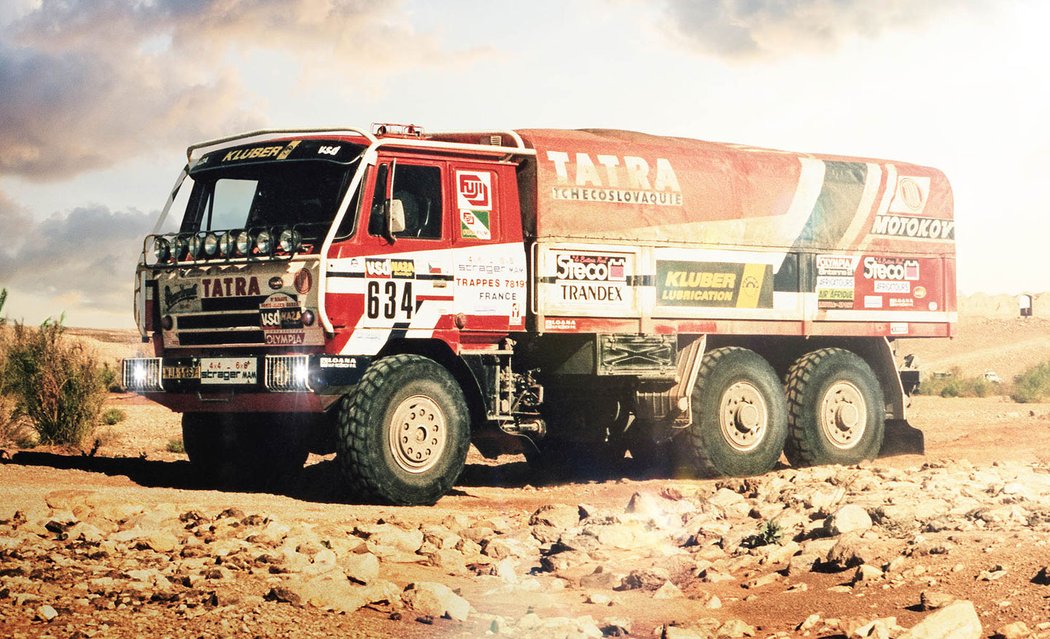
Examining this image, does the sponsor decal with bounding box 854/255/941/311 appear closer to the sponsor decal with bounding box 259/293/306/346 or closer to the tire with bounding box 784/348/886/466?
the tire with bounding box 784/348/886/466

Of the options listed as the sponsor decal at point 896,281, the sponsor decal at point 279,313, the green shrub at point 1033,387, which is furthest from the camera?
the green shrub at point 1033,387

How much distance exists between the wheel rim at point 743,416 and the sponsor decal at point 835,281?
1.52 m

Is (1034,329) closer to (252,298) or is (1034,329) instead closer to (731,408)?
(731,408)

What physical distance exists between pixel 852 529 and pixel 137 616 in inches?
219

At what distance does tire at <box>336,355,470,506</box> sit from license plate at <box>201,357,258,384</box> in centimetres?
94

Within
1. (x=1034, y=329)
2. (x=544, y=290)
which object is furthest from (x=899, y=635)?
(x=1034, y=329)

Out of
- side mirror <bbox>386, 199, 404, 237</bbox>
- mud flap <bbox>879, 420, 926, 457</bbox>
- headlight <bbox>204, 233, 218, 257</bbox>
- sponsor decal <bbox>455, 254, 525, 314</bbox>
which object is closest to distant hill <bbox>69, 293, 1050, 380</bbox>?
mud flap <bbox>879, 420, 926, 457</bbox>

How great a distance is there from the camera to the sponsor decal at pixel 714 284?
14766mm

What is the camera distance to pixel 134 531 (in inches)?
400

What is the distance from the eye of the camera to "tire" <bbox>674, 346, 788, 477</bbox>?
15172mm

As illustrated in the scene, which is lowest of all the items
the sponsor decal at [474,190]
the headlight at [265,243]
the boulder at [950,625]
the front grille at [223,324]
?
the boulder at [950,625]

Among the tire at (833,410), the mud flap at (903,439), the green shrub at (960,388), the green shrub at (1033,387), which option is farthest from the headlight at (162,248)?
the green shrub at (960,388)

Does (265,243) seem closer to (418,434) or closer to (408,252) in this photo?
(408,252)

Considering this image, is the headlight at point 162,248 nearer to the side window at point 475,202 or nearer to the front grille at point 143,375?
the front grille at point 143,375
